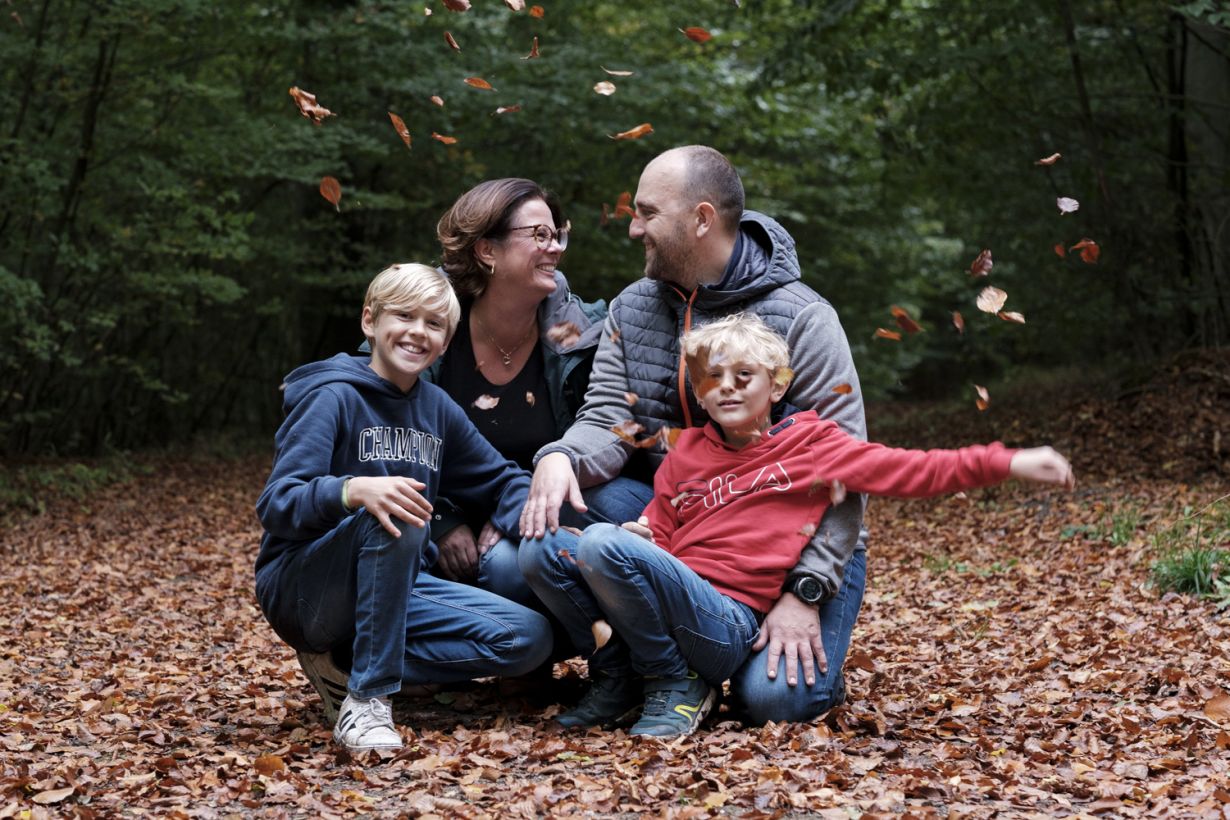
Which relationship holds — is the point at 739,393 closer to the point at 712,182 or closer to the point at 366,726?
the point at 712,182

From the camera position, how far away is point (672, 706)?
351 centimetres

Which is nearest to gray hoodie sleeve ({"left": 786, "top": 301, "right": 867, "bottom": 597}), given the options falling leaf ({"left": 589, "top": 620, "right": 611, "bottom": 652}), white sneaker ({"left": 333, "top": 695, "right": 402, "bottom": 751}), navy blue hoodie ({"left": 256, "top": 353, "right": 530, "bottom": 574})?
falling leaf ({"left": 589, "top": 620, "right": 611, "bottom": 652})

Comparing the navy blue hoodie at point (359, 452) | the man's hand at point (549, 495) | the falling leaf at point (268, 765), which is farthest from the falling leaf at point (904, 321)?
the falling leaf at point (268, 765)

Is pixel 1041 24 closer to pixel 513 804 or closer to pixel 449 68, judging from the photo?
pixel 449 68

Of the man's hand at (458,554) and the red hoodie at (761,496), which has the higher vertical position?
the red hoodie at (761,496)

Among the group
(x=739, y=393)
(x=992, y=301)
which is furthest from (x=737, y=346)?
(x=992, y=301)

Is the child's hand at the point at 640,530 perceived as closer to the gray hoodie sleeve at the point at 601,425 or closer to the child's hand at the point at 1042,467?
the gray hoodie sleeve at the point at 601,425

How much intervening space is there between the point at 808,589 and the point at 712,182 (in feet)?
4.13

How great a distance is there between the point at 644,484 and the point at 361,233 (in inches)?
422

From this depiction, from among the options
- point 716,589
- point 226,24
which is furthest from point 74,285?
point 716,589

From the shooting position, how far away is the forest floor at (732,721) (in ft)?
9.73

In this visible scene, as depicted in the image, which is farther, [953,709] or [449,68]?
[449,68]

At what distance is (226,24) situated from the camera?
12.0 m

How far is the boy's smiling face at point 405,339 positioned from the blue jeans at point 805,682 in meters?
1.27
